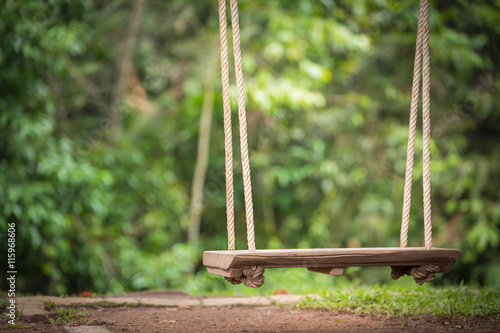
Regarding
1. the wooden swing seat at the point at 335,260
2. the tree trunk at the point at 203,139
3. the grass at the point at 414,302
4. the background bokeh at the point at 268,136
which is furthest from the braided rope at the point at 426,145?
the tree trunk at the point at 203,139

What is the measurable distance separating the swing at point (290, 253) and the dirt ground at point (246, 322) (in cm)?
28

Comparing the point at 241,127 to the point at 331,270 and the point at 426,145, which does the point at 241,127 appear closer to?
the point at 331,270

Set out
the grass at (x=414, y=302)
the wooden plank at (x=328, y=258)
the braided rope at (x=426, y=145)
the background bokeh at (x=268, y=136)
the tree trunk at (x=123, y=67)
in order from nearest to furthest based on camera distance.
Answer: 1. the wooden plank at (x=328, y=258)
2. the braided rope at (x=426, y=145)
3. the grass at (x=414, y=302)
4. the background bokeh at (x=268, y=136)
5. the tree trunk at (x=123, y=67)

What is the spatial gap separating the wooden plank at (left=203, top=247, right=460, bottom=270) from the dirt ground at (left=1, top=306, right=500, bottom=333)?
1.12 ft

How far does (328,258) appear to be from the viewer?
105 inches

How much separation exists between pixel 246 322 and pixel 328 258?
2.40 feet

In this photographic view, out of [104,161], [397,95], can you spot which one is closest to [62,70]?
[104,161]

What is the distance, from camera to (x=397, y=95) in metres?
7.21

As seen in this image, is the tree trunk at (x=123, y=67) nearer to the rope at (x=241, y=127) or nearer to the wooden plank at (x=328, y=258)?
the rope at (x=241, y=127)

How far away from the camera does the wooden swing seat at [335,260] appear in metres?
2.54

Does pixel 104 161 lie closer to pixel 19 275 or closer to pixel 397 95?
pixel 19 275

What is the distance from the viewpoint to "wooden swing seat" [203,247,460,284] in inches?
100

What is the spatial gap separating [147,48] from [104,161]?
8.05 ft

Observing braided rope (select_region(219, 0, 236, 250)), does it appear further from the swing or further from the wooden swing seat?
the wooden swing seat
